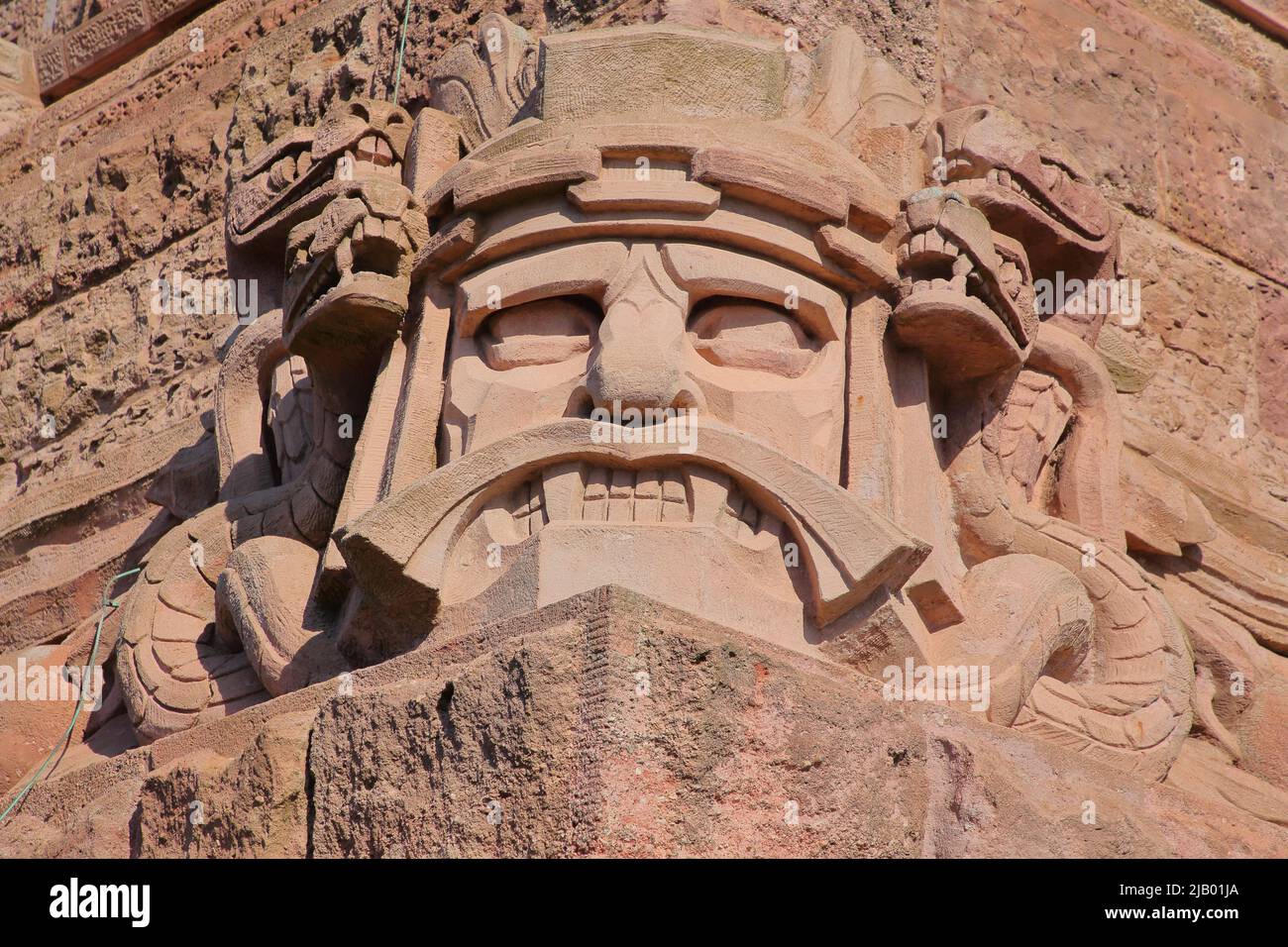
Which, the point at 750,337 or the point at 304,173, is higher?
the point at 304,173

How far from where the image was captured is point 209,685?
4.52 m

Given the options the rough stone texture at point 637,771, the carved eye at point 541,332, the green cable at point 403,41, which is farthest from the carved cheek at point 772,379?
the green cable at point 403,41

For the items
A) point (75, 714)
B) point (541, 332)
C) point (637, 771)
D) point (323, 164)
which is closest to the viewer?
point (637, 771)

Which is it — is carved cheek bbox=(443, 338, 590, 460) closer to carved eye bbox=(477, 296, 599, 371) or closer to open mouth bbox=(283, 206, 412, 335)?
carved eye bbox=(477, 296, 599, 371)

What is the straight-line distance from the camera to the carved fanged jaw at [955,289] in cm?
429

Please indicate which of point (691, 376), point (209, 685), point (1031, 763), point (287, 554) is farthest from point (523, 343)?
point (1031, 763)

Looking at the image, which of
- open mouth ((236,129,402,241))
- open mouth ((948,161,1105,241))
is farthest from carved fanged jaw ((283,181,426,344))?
open mouth ((948,161,1105,241))

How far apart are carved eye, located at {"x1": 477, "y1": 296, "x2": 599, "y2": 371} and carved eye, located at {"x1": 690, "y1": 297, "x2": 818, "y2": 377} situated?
0.23 meters

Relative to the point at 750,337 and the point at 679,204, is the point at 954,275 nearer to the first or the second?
the point at 750,337

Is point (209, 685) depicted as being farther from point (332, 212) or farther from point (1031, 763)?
point (1031, 763)

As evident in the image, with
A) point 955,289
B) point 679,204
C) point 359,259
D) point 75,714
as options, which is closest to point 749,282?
point 679,204

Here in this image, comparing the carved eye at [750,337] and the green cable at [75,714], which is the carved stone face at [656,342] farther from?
the green cable at [75,714]

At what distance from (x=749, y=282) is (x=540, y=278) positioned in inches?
17.1

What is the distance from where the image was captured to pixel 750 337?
4.29 metres
